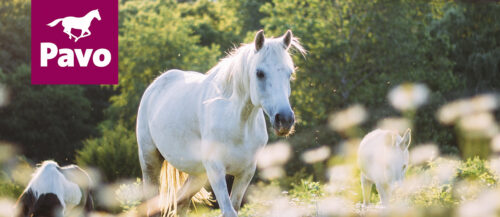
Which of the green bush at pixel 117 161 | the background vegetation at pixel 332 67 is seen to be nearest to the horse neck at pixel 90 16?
the background vegetation at pixel 332 67

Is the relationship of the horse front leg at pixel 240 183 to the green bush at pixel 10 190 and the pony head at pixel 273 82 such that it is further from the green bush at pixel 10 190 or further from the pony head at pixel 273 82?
the green bush at pixel 10 190

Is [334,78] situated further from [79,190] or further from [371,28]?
[79,190]

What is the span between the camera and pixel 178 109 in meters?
5.36

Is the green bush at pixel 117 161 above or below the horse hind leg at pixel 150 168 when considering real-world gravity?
above

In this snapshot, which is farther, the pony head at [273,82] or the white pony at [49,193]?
the white pony at [49,193]

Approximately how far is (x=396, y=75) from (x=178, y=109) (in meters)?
19.5

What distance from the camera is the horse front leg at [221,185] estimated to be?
4402mm

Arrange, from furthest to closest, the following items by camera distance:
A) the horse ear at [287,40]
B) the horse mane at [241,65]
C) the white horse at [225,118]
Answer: the horse ear at [287,40]
the horse mane at [241,65]
the white horse at [225,118]

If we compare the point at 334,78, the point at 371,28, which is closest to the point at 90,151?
the point at 334,78

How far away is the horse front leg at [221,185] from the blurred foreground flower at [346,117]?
19.6 m

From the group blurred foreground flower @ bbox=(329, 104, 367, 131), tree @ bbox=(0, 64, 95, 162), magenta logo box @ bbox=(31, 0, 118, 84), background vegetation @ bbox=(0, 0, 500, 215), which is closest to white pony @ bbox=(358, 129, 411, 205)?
background vegetation @ bbox=(0, 0, 500, 215)

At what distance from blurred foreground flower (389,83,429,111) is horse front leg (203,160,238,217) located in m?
20.1

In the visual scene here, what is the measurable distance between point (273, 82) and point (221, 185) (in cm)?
96

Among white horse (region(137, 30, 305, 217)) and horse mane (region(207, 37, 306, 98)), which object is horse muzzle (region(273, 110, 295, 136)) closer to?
white horse (region(137, 30, 305, 217))
